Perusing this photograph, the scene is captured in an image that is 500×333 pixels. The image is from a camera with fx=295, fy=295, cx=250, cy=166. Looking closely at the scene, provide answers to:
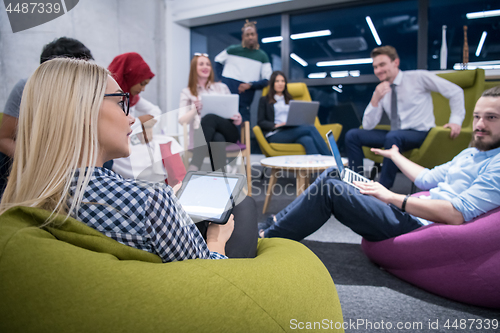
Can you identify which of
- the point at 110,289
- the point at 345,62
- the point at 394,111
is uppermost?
the point at 345,62

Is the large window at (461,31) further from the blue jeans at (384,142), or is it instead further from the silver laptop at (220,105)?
the silver laptop at (220,105)

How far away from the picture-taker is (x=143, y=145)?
151cm

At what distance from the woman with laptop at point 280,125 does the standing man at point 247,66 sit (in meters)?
0.17

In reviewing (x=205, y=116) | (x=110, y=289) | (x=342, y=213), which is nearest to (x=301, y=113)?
(x=205, y=116)

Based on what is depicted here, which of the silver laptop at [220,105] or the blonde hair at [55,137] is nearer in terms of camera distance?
the blonde hair at [55,137]

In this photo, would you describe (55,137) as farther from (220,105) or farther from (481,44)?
(481,44)

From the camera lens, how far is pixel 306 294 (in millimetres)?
593

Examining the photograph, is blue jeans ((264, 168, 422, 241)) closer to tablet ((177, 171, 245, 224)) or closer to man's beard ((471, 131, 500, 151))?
man's beard ((471, 131, 500, 151))

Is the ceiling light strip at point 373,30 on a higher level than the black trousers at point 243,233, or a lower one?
higher

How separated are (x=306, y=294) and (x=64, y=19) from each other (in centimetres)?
430

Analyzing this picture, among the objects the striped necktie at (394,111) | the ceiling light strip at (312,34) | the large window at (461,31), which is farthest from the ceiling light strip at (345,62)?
the striped necktie at (394,111)

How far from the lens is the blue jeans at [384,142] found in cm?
254

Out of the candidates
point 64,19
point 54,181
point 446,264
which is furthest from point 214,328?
point 64,19

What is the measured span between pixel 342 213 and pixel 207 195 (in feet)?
2.36
